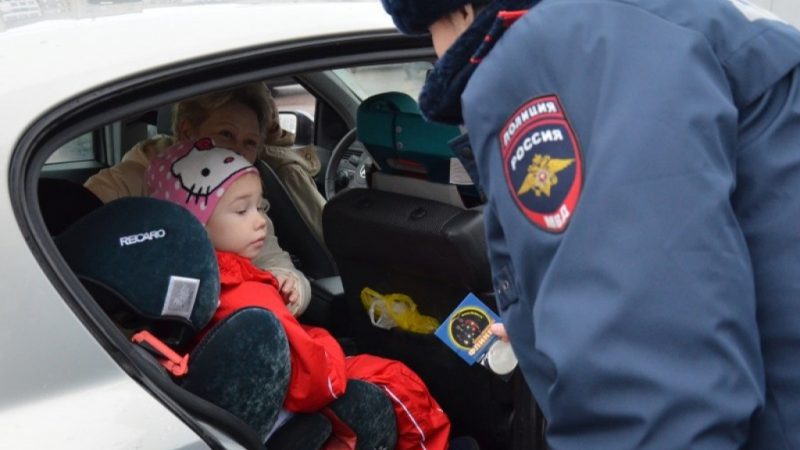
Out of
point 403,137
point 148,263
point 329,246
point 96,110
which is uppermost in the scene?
point 96,110

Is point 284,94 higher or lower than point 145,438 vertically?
lower

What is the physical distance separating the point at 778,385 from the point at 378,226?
5.39ft

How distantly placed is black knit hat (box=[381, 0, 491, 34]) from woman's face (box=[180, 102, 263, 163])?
57.2 inches

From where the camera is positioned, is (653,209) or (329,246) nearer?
(653,209)

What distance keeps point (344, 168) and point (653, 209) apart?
2621 mm

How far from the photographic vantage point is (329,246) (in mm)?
2803

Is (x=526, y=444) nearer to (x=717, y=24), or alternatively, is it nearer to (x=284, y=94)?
(x=717, y=24)

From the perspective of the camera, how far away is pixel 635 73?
958 millimetres

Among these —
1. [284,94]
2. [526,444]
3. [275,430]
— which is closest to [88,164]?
[284,94]

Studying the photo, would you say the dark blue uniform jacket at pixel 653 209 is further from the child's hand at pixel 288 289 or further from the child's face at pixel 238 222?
the child's hand at pixel 288 289

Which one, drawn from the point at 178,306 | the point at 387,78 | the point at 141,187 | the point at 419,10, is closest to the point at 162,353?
the point at 178,306

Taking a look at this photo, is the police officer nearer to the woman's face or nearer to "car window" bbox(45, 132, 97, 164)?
the woman's face

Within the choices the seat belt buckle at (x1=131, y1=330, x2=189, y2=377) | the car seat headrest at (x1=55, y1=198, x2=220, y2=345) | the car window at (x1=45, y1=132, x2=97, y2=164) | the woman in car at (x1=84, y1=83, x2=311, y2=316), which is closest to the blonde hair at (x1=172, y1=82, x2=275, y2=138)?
the woman in car at (x1=84, y1=83, x2=311, y2=316)

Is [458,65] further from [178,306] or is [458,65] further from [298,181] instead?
[298,181]
